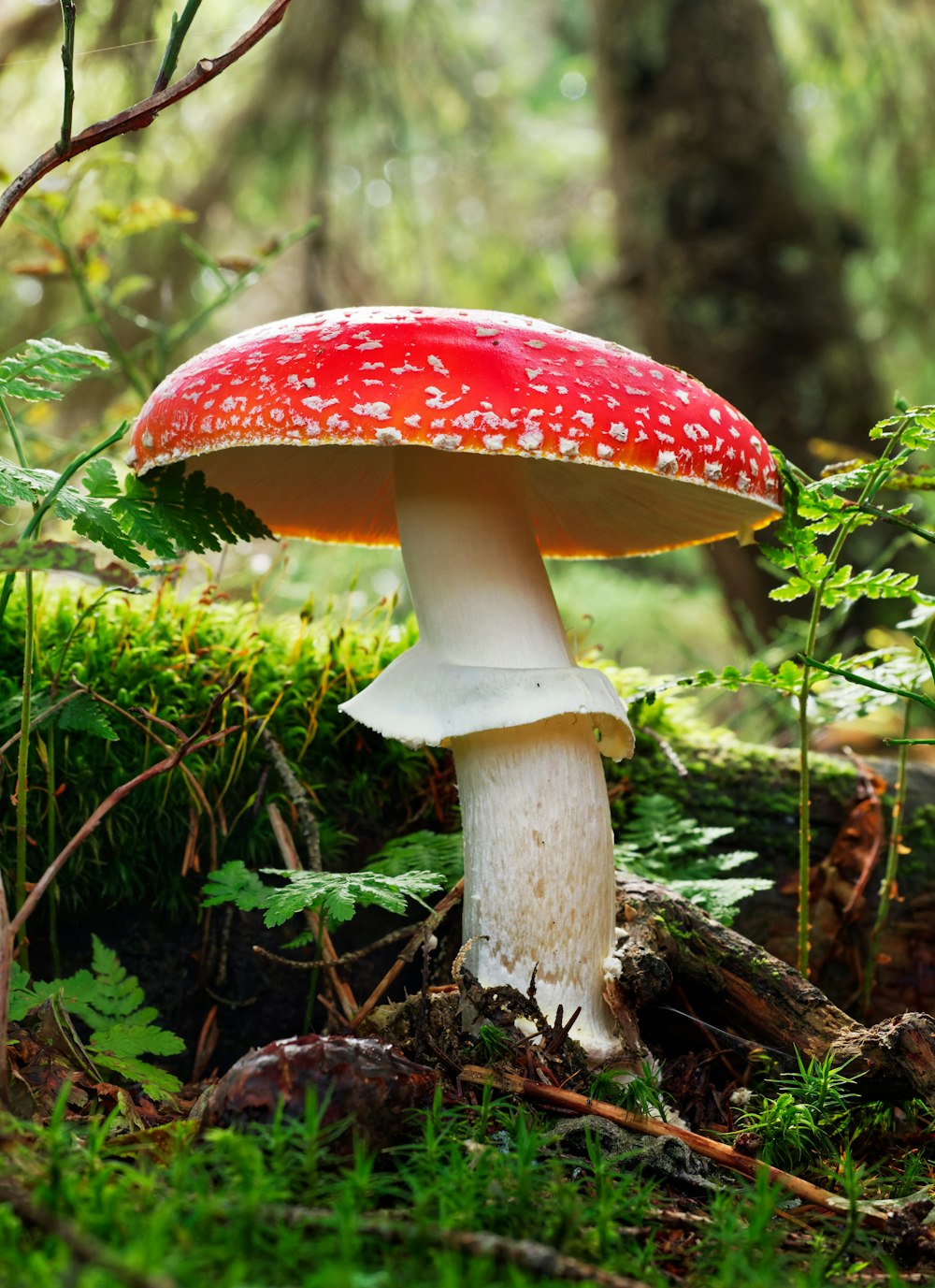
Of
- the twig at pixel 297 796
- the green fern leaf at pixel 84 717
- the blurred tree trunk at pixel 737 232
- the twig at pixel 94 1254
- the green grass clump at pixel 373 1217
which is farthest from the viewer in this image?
the blurred tree trunk at pixel 737 232

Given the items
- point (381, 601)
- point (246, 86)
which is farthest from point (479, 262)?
point (381, 601)

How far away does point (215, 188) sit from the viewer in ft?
19.0

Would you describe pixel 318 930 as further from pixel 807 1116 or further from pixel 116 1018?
pixel 807 1116

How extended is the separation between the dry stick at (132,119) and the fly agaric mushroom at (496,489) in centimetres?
43

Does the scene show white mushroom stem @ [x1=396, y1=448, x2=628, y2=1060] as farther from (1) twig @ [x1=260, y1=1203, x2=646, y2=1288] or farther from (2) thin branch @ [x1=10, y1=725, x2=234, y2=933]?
(1) twig @ [x1=260, y1=1203, x2=646, y2=1288]

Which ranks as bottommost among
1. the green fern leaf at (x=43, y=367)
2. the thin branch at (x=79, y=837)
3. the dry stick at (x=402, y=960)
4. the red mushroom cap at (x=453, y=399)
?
the dry stick at (x=402, y=960)

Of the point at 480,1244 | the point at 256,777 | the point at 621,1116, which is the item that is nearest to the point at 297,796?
the point at 256,777

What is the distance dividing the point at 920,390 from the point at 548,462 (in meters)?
6.45

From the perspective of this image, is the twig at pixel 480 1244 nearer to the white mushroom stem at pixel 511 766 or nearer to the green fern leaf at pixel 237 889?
the green fern leaf at pixel 237 889

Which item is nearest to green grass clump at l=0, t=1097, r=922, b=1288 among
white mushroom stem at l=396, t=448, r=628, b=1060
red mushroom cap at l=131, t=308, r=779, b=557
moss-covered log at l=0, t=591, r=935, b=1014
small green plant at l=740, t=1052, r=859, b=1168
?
small green plant at l=740, t=1052, r=859, b=1168

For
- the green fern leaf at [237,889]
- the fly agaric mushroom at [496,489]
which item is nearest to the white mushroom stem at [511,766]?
the fly agaric mushroom at [496,489]

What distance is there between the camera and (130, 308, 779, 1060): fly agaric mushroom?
5.97 feet

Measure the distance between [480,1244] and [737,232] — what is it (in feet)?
20.3

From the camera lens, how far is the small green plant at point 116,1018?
5.84 feet
